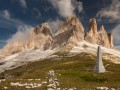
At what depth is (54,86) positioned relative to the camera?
168ft

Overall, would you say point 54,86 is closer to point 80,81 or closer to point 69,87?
point 69,87

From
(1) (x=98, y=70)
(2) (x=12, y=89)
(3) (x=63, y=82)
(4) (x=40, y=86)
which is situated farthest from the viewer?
(1) (x=98, y=70)

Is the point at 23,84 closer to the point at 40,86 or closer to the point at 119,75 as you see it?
the point at 40,86

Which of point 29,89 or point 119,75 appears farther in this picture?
point 119,75

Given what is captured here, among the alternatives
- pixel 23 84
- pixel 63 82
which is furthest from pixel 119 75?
pixel 23 84

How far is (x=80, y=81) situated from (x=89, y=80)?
102 inches

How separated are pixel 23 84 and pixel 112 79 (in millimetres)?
20311

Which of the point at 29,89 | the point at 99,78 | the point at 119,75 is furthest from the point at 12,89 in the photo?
the point at 119,75

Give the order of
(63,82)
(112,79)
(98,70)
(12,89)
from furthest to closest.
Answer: (98,70)
(112,79)
(63,82)
(12,89)

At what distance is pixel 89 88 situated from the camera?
165 ft

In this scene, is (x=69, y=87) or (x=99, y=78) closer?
(x=69, y=87)

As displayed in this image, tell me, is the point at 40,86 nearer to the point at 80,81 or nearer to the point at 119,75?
the point at 80,81

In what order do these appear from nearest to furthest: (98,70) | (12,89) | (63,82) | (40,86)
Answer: (12,89) < (40,86) < (63,82) < (98,70)

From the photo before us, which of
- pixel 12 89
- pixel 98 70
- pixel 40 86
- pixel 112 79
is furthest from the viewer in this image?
pixel 98 70
